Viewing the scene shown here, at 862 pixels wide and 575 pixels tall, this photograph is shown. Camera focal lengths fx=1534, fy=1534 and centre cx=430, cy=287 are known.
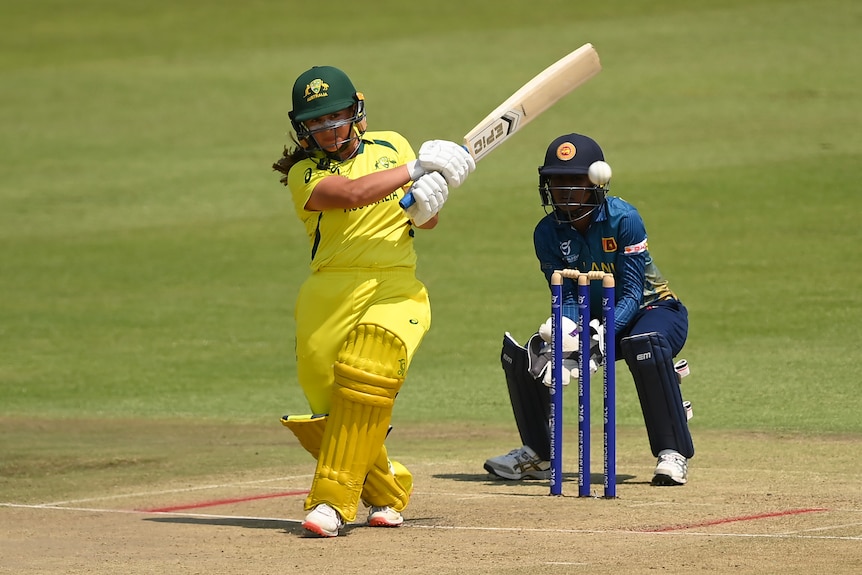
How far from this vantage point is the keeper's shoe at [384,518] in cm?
664

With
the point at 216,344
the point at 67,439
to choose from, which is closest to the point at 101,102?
the point at 216,344

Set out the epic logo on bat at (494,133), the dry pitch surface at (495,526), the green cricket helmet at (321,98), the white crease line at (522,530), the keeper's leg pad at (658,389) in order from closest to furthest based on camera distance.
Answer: the dry pitch surface at (495,526), the white crease line at (522,530), the green cricket helmet at (321,98), the epic logo on bat at (494,133), the keeper's leg pad at (658,389)

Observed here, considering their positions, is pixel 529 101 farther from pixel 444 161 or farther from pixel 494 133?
pixel 444 161

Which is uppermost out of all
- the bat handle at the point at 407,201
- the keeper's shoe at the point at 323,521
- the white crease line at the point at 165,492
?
the bat handle at the point at 407,201

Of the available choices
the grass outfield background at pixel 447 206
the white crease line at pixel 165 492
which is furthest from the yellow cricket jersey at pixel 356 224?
the grass outfield background at pixel 447 206

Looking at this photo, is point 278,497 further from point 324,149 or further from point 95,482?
point 324,149

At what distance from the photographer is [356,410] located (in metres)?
6.37

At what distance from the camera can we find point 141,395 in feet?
37.9

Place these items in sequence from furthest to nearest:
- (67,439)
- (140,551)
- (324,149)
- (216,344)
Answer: (216,344), (67,439), (324,149), (140,551)

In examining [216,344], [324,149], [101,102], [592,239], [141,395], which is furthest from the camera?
[101,102]

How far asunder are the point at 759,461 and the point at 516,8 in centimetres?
2298

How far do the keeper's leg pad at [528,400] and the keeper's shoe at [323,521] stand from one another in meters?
1.78

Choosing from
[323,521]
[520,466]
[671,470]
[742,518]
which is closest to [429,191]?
[323,521]

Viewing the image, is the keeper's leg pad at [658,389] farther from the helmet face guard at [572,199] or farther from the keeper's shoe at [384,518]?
the keeper's shoe at [384,518]
